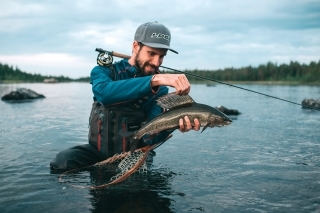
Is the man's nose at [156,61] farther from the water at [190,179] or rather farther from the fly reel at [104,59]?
the water at [190,179]

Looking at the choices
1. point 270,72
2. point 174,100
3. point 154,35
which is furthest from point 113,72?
point 270,72

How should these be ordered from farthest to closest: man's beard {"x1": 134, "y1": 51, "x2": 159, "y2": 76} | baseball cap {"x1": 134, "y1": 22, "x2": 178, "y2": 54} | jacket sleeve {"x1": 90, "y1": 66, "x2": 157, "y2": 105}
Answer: man's beard {"x1": 134, "y1": 51, "x2": 159, "y2": 76} < baseball cap {"x1": 134, "y1": 22, "x2": 178, "y2": 54} < jacket sleeve {"x1": 90, "y1": 66, "x2": 157, "y2": 105}

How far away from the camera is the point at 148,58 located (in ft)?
16.1

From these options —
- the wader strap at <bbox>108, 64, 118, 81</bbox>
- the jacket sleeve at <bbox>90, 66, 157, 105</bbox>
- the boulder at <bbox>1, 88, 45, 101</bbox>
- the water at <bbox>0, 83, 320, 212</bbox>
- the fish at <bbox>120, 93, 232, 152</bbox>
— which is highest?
the wader strap at <bbox>108, 64, 118, 81</bbox>

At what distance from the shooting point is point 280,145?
8016mm

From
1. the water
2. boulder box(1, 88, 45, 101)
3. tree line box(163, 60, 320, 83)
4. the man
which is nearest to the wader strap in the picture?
Result: the man

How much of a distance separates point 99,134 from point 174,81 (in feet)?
5.92

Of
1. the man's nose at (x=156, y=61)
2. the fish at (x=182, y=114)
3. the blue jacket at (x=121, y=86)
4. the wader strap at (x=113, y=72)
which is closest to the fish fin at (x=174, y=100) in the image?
the fish at (x=182, y=114)

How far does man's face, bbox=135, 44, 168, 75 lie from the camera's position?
486 centimetres

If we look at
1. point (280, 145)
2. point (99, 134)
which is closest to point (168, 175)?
point (99, 134)

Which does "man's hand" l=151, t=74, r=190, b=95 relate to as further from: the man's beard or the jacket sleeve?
the man's beard

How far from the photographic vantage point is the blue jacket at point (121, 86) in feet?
14.1

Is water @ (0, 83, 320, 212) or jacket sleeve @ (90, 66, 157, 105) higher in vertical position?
jacket sleeve @ (90, 66, 157, 105)

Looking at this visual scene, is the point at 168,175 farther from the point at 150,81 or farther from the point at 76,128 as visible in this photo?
the point at 76,128
